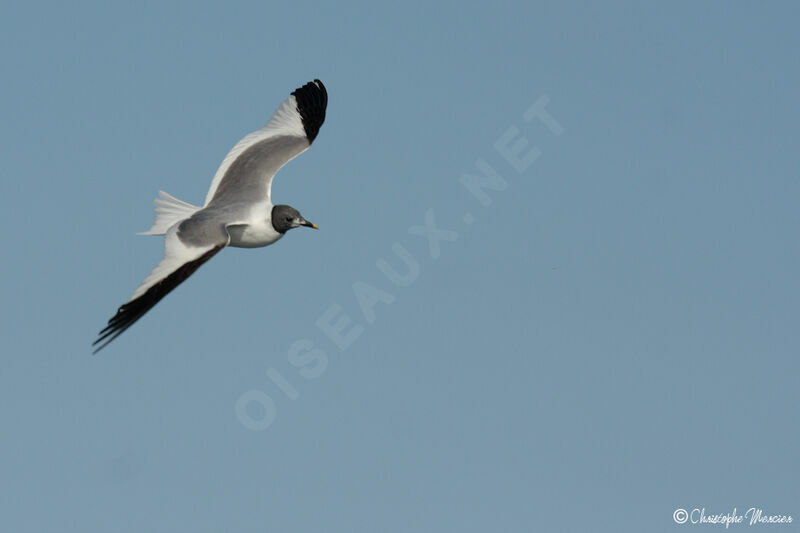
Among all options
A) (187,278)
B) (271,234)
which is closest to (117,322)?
(187,278)

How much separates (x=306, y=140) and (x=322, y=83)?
1.56 meters

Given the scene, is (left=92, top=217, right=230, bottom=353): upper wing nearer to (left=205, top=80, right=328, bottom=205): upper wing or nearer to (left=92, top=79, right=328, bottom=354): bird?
(left=92, top=79, right=328, bottom=354): bird

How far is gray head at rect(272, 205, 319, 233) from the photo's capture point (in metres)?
16.7

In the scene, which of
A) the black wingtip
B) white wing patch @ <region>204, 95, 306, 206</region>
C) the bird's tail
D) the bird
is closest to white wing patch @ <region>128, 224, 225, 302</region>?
the bird

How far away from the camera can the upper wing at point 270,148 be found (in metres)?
17.9

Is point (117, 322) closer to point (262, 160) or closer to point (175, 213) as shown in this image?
point (175, 213)

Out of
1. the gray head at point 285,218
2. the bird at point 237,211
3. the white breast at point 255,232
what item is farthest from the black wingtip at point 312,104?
the white breast at point 255,232

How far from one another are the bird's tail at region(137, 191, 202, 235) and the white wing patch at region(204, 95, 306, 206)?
1325 mm

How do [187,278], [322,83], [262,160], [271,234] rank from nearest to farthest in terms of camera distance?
[187,278], [271,234], [262,160], [322,83]

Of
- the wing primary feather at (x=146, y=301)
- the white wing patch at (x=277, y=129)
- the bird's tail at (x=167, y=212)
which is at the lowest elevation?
the wing primary feather at (x=146, y=301)

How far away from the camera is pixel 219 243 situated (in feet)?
50.2

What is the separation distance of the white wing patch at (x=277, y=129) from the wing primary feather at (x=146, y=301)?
12.9 feet

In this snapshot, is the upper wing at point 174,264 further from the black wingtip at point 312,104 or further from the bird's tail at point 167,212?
the black wingtip at point 312,104

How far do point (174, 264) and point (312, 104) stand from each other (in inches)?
238
